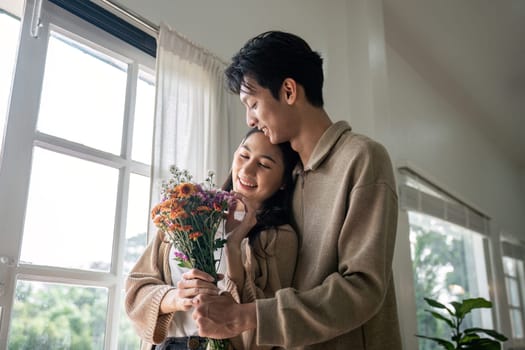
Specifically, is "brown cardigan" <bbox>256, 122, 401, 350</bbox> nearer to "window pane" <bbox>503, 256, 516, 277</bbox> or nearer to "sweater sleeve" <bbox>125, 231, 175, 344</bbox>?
"sweater sleeve" <bbox>125, 231, 175, 344</bbox>

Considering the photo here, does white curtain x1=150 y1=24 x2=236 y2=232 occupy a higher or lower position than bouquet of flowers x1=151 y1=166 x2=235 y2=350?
higher

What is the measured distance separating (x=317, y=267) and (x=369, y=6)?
2.67 metres

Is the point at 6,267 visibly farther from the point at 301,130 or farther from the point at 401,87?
the point at 401,87

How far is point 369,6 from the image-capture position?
131 inches

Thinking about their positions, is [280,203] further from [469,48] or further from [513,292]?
[513,292]

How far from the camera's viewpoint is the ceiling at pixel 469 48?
365 cm

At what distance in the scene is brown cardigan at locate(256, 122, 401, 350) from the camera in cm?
94

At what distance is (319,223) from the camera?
1.18 m

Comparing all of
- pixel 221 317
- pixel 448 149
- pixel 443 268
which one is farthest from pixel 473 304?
pixel 221 317

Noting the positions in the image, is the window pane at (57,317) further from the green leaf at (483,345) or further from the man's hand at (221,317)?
the green leaf at (483,345)

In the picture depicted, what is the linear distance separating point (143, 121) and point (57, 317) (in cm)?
89

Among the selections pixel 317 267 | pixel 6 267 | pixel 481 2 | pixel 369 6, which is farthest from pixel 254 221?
pixel 481 2

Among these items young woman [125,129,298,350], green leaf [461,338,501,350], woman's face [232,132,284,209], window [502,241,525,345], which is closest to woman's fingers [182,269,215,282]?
young woman [125,129,298,350]

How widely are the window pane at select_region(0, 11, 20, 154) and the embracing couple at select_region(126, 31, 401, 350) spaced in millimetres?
860
